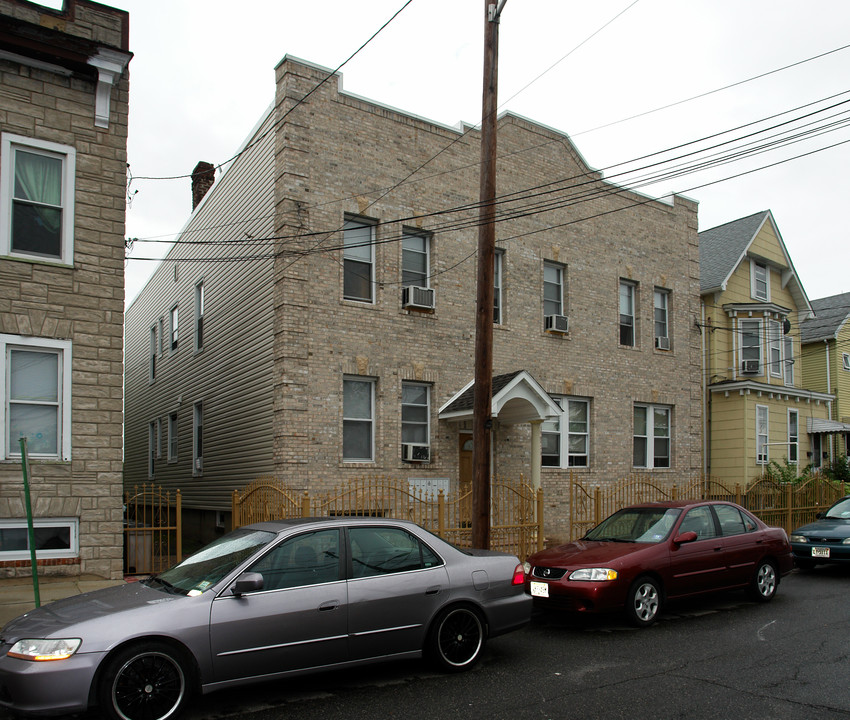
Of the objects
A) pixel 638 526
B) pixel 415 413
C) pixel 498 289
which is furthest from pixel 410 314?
pixel 638 526

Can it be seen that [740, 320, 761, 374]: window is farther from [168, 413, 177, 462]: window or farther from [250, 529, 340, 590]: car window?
[250, 529, 340, 590]: car window

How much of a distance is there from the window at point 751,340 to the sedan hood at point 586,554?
16.0 metres

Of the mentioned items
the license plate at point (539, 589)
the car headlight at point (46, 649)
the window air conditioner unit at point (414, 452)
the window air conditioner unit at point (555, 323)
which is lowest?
the license plate at point (539, 589)

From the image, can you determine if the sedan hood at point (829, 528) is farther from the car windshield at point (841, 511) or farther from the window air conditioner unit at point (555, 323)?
the window air conditioner unit at point (555, 323)

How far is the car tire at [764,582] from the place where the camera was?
34.5ft

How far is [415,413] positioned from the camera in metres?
15.8

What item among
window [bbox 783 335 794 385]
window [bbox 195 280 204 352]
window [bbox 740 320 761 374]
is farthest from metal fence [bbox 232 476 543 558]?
window [bbox 783 335 794 385]

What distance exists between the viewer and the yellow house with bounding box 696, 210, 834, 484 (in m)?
23.1

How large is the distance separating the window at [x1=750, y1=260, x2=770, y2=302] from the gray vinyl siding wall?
16.8m

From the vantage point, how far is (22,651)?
5395 millimetres

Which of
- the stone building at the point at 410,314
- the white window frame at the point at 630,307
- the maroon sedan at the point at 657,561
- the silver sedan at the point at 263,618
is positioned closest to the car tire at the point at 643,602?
the maroon sedan at the point at 657,561

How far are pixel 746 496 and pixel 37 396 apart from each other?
49.8ft

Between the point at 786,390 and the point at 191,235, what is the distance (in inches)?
749

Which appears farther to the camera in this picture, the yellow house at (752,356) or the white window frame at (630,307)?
the yellow house at (752,356)
